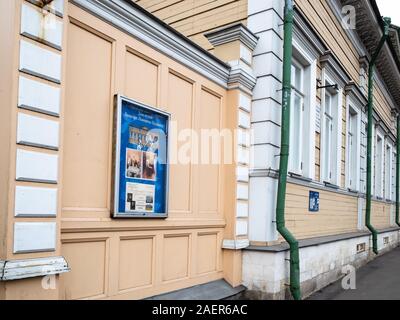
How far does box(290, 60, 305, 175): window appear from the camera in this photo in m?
6.98

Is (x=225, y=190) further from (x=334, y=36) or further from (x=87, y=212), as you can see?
(x=334, y=36)

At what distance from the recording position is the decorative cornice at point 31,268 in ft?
8.95

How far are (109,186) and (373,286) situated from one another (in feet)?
19.5

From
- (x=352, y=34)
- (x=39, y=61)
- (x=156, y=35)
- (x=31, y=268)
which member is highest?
(x=352, y=34)

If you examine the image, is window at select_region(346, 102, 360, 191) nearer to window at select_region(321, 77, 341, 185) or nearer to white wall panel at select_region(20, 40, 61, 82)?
window at select_region(321, 77, 341, 185)

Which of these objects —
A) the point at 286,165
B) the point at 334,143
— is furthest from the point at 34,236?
the point at 334,143

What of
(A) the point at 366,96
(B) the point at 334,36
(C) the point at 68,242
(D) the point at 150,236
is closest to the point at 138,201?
(D) the point at 150,236

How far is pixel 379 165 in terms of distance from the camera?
14516 mm

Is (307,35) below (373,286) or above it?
above

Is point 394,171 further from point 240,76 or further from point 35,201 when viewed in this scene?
point 35,201

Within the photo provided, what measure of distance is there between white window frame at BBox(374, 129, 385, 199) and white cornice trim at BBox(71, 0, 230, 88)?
10.1 metres

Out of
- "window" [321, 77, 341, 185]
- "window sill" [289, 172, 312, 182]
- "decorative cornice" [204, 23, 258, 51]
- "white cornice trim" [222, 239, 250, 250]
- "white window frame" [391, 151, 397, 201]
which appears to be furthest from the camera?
"white window frame" [391, 151, 397, 201]

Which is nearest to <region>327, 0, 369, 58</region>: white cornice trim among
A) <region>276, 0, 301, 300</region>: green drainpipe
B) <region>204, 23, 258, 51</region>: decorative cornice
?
<region>276, 0, 301, 300</region>: green drainpipe

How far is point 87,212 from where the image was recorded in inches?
140
